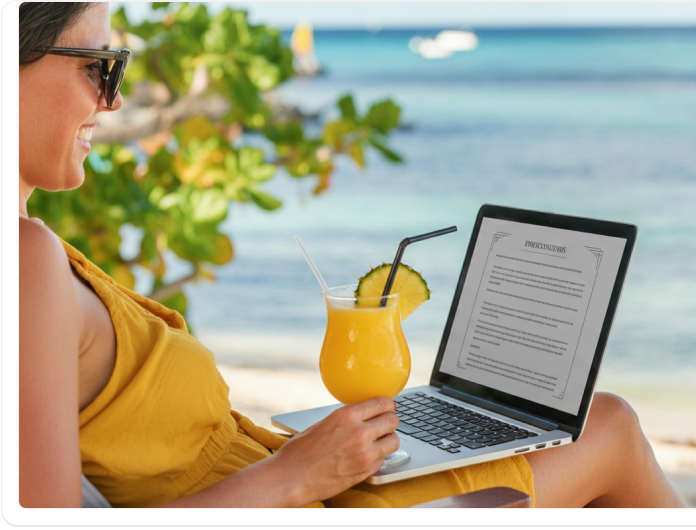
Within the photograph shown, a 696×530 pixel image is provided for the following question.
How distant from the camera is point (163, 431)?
1.09 meters

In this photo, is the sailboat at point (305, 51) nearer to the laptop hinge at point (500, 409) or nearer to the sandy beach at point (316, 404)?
the sandy beach at point (316, 404)

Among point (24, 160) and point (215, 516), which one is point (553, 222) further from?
point (24, 160)

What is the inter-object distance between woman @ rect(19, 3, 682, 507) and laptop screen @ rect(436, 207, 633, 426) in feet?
0.69

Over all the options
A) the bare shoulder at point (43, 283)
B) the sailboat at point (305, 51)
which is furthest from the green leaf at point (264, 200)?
the sailboat at point (305, 51)

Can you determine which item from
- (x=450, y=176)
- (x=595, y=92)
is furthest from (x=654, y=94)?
(x=450, y=176)

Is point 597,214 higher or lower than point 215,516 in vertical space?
higher

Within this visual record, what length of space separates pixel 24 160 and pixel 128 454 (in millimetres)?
439

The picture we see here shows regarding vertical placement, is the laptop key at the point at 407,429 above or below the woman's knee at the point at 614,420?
below

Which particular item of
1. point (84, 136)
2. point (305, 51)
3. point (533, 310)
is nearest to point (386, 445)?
point (533, 310)

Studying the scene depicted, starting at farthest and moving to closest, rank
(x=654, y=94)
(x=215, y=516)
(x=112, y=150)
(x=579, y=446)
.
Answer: (x=654, y=94)
(x=112, y=150)
(x=579, y=446)
(x=215, y=516)

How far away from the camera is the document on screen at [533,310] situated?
1.29 meters

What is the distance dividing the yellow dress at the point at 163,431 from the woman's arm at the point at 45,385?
13 centimetres

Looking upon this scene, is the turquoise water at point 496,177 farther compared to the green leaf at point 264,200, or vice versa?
the turquoise water at point 496,177

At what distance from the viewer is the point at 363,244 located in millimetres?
7781
